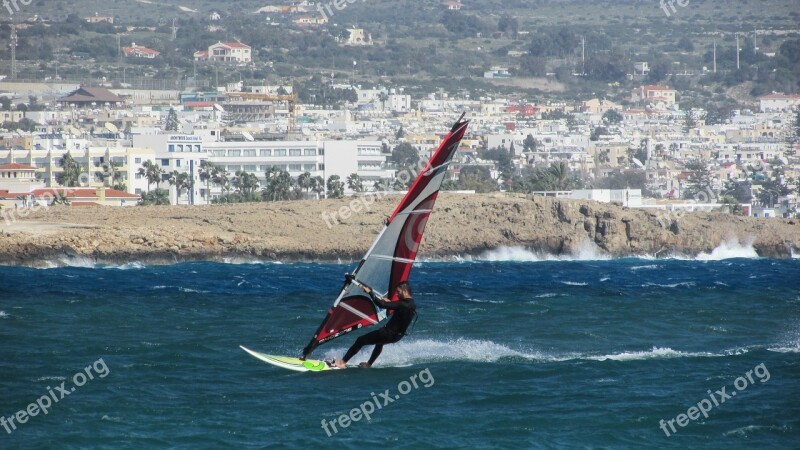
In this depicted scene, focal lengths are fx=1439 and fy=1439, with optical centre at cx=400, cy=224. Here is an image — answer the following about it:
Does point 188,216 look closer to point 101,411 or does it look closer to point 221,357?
point 221,357

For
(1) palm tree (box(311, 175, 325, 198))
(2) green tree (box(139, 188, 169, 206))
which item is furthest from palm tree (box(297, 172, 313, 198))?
(2) green tree (box(139, 188, 169, 206))

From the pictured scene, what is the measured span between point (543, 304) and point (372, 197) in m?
41.0

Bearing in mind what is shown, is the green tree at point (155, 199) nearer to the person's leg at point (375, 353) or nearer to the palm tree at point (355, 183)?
the palm tree at point (355, 183)

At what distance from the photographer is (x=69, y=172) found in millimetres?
95062

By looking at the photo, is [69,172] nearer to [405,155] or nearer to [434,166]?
[405,155]

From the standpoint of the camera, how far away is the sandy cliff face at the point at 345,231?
65.9 meters

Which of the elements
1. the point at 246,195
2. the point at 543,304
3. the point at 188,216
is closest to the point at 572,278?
the point at 543,304

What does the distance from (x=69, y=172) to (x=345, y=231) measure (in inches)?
1116

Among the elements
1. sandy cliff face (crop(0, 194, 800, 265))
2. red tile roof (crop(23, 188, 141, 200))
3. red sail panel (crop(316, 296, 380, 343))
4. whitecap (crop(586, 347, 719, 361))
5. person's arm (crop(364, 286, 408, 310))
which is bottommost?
sandy cliff face (crop(0, 194, 800, 265))

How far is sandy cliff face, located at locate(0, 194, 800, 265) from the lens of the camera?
65938 millimetres

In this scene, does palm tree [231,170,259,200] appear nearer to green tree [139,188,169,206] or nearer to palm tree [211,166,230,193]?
palm tree [211,166,230,193]

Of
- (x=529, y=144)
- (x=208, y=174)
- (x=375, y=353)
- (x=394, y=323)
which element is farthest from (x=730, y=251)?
(x=529, y=144)

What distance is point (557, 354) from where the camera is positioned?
92.4 feet

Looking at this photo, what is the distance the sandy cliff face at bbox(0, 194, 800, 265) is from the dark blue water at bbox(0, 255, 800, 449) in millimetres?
21651
